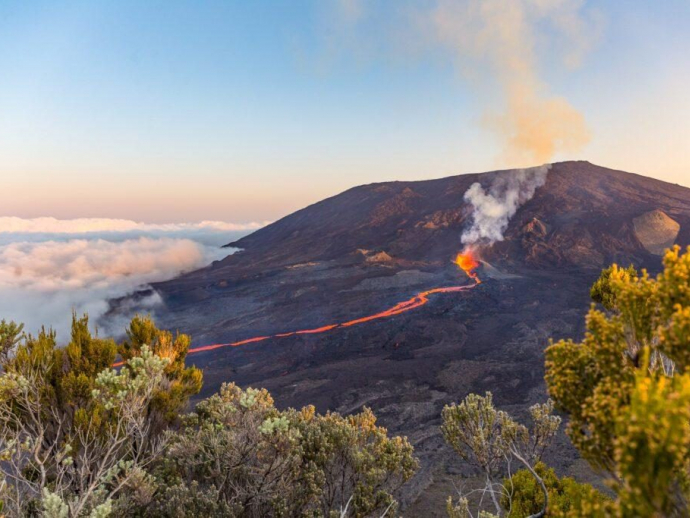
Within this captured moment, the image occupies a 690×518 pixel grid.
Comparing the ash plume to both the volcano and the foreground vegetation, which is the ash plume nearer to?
the volcano

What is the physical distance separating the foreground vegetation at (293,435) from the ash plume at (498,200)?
194ft

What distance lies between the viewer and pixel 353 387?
27.2 meters

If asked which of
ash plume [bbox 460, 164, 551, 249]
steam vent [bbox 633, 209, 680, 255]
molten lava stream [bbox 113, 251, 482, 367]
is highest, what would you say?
ash plume [bbox 460, 164, 551, 249]

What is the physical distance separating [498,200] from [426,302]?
154 ft

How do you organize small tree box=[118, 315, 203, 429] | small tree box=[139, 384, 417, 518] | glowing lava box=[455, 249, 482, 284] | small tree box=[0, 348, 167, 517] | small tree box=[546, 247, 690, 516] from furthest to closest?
glowing lava box=[455, 249, 482, 284], small tree box=[118, 315, 203, 429], small tree box=[139, 384, 417, 518], small tree box=[0, 348, 167, 517], small tree box=[546, 247, 690, 516]

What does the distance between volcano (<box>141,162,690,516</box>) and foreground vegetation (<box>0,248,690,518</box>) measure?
23.9 ft

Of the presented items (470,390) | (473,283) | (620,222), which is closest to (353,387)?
(470,390)

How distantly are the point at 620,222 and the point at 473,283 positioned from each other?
33.7m

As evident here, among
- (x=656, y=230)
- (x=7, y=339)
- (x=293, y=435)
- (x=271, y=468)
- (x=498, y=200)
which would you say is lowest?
(x=271, y=468)

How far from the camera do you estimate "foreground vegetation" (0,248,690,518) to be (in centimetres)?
366

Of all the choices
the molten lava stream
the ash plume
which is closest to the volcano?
the molten lava stream

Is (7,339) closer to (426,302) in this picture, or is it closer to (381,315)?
(381,315)

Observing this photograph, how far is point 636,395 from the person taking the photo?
3.05 metres

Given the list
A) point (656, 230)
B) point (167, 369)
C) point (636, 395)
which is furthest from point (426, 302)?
point (656, 230)
